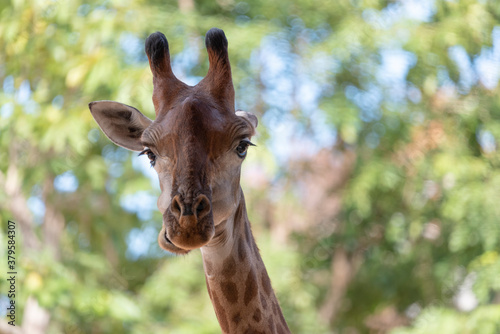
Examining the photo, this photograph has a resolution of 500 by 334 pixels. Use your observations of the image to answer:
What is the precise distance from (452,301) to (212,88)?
19.0 ft

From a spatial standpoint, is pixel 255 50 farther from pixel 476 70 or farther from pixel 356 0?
pixel 476 70

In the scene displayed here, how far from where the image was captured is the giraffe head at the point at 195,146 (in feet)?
6.61

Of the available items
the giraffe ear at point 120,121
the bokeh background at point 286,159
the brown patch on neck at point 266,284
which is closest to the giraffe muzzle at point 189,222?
the brown patch on neck at point 266,284

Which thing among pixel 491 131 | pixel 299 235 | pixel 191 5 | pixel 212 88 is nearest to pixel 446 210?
pixel 491 131

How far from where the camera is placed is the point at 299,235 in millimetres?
8023

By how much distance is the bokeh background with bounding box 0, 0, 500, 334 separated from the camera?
229 inches

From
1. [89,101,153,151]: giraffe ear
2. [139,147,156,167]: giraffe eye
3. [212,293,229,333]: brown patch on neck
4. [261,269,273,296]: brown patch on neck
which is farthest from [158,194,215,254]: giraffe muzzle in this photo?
[89,101,153,151]: giraffe ear

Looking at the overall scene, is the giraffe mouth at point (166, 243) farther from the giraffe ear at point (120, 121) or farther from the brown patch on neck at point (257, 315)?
the giraffe ear at point (120, 121)

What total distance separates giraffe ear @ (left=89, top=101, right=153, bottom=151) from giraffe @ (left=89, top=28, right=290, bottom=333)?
31 mm

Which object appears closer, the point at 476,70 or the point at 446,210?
the point at 446,210

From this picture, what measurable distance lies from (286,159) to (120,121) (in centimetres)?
516

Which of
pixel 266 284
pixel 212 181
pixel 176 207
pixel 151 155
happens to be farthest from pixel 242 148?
pixel 266 284

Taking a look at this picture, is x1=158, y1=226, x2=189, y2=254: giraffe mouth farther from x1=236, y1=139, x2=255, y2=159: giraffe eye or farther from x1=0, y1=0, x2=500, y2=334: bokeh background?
x1=0, y1=0, x2=500, y2=334: bokeh background

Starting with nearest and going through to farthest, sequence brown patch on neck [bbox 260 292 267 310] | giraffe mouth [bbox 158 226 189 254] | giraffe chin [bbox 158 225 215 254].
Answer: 1. giraffe chin [bbox 158 225 215 254]
2. giraffe mouth [bbox 158 226 189 254]
3. brown patch on neck [bbox 260 292 267 310]
